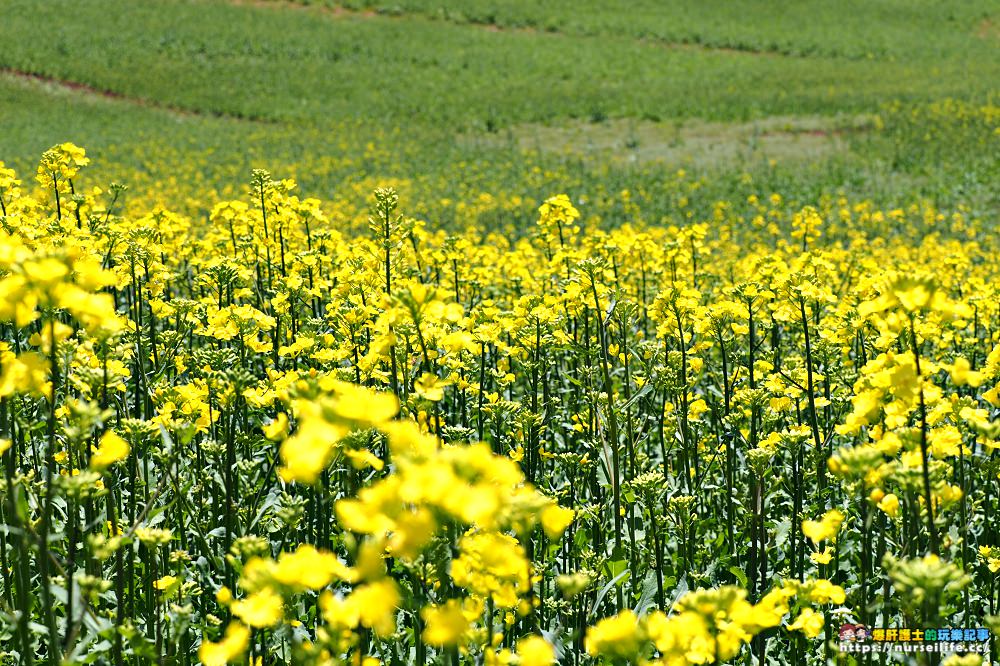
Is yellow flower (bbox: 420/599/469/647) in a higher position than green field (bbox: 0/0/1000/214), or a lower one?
lower

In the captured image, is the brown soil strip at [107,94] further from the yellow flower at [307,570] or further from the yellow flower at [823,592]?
the yellow flower at [307,570]

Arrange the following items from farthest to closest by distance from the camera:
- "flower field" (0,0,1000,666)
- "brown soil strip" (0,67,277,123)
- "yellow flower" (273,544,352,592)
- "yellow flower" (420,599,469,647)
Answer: "brown soil strip" (0,67,277,123) → "flower field" (0,0,1000,666) → "yellow flower" (273,544,352,592) → "yellow flower" (420,599,469,647)

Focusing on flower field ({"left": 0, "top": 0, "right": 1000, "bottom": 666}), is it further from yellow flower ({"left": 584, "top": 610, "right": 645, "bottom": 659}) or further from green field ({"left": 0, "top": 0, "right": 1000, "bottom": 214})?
green field ({"left": 0, "top": 0, "right": 1000, "bottom": 214})

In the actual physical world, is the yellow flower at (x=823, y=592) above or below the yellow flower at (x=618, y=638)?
below

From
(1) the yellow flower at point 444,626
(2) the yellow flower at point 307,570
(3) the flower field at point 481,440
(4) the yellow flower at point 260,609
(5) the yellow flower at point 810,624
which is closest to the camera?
(1) the yellow flower at point 444,626

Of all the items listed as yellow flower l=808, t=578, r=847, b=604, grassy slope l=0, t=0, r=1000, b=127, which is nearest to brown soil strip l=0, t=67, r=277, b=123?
grassy slope l=0, t=0, r=1000, b=127

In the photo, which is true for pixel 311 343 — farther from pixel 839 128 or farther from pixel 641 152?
pixel 839 128

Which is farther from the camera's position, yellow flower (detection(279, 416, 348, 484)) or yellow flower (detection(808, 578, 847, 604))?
yellow flower (detection(808, 578, 847, 604))

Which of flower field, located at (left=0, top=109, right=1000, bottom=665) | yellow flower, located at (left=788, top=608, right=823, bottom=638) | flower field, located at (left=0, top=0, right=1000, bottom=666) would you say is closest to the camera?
flower field, located at (left=0, top=109, right=1000, bottom=665)

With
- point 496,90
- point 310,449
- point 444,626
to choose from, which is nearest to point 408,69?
point 496,90

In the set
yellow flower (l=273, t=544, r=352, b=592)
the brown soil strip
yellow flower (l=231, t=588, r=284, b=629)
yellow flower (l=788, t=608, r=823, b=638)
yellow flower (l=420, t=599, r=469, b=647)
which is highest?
the brown soil strip

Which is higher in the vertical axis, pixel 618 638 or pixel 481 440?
pixel 618 638

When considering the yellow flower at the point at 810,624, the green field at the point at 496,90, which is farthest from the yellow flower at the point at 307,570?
the green field at the point at 496,90

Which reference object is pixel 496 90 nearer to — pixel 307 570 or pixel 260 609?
pixel 260 609
